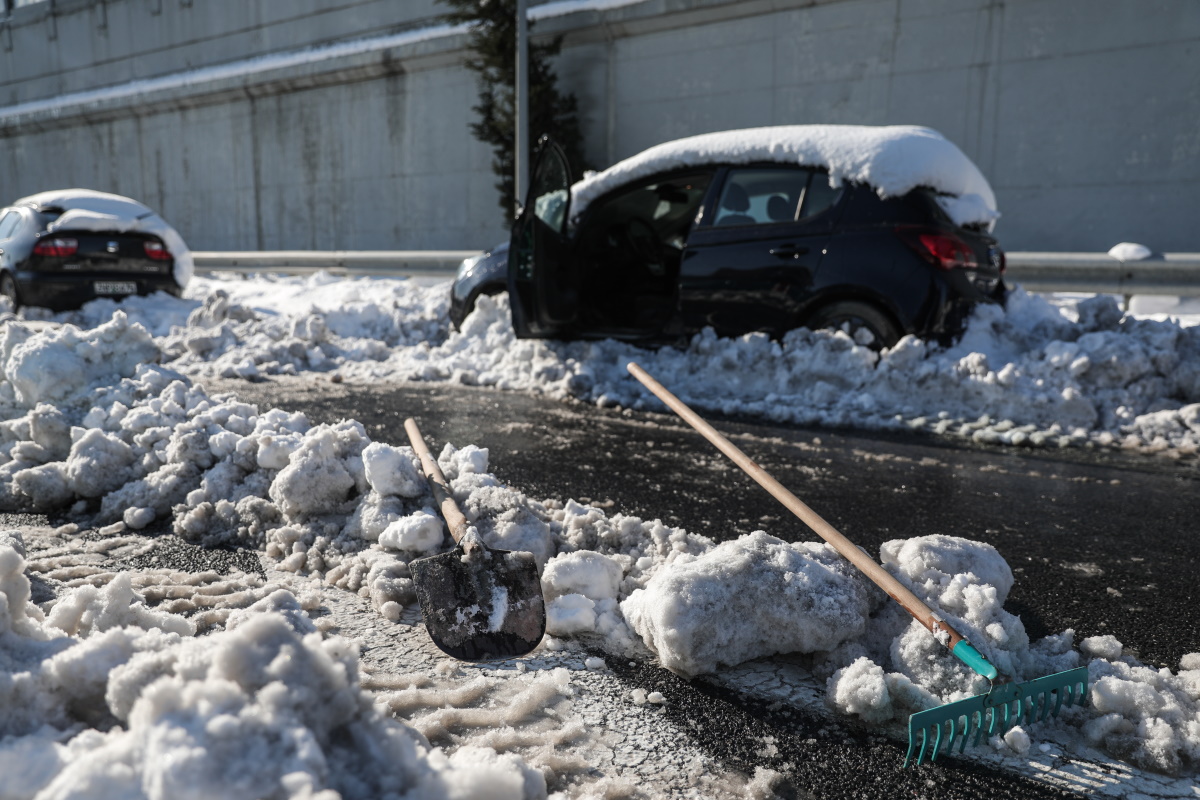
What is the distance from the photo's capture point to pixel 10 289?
35.3 feet

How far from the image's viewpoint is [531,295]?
277 inches

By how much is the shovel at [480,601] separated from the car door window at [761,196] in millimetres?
4531

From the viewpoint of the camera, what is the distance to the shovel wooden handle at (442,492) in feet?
8.82

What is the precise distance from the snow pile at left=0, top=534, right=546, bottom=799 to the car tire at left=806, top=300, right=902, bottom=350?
5.10 metres

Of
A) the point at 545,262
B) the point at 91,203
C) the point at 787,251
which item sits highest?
the point at 91,203

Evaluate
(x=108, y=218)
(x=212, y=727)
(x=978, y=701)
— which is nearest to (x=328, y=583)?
(x=212, y=727)

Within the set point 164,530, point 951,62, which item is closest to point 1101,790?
point 164,530

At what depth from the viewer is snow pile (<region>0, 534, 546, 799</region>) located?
1154mm

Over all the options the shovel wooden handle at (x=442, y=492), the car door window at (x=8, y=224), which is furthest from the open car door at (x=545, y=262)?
the car door window at (x=8, y=224)

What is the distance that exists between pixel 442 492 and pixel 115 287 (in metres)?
9.98

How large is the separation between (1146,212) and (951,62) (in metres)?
3.32

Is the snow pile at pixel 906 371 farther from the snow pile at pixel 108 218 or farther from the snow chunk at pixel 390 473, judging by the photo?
the snow pile at pixel 108 218

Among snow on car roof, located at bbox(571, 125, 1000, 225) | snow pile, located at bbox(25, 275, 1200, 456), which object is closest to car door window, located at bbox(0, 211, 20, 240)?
snow pile, located at bbox(25, 275, 1200, 456)

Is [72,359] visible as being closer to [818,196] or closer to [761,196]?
[761,196]
